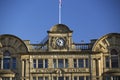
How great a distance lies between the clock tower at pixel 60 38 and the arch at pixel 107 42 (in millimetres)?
4047

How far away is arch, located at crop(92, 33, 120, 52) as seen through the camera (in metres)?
60.4

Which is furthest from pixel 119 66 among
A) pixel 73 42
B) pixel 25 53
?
pixel 25 53

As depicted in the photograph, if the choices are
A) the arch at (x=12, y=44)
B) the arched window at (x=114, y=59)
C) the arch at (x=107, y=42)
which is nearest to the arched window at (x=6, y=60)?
the arch at (x=12, y=44)

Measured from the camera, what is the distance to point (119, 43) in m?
60.8

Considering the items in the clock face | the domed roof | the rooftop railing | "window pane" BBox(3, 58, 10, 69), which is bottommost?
"window pane" BBox(3, 58, 10, 69)

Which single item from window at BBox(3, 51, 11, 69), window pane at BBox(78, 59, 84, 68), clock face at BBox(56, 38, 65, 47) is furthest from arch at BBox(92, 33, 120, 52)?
window at BBox(3, 51, 11, 69)

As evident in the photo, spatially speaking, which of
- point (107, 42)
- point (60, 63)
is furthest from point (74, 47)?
point (107, 42)

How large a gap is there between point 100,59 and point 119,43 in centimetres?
365

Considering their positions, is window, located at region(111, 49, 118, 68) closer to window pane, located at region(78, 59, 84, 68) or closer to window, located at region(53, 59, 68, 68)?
window pane, located at region(78, 59, 84, 68)

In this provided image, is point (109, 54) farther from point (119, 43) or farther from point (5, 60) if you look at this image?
point (5, 60)

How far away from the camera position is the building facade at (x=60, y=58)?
59406 millimetres

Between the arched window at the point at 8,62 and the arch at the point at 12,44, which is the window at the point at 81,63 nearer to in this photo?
the arch at the point at 12,44

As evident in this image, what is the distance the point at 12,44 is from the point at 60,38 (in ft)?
22.5

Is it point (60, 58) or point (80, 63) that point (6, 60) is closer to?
point (60, 58)
